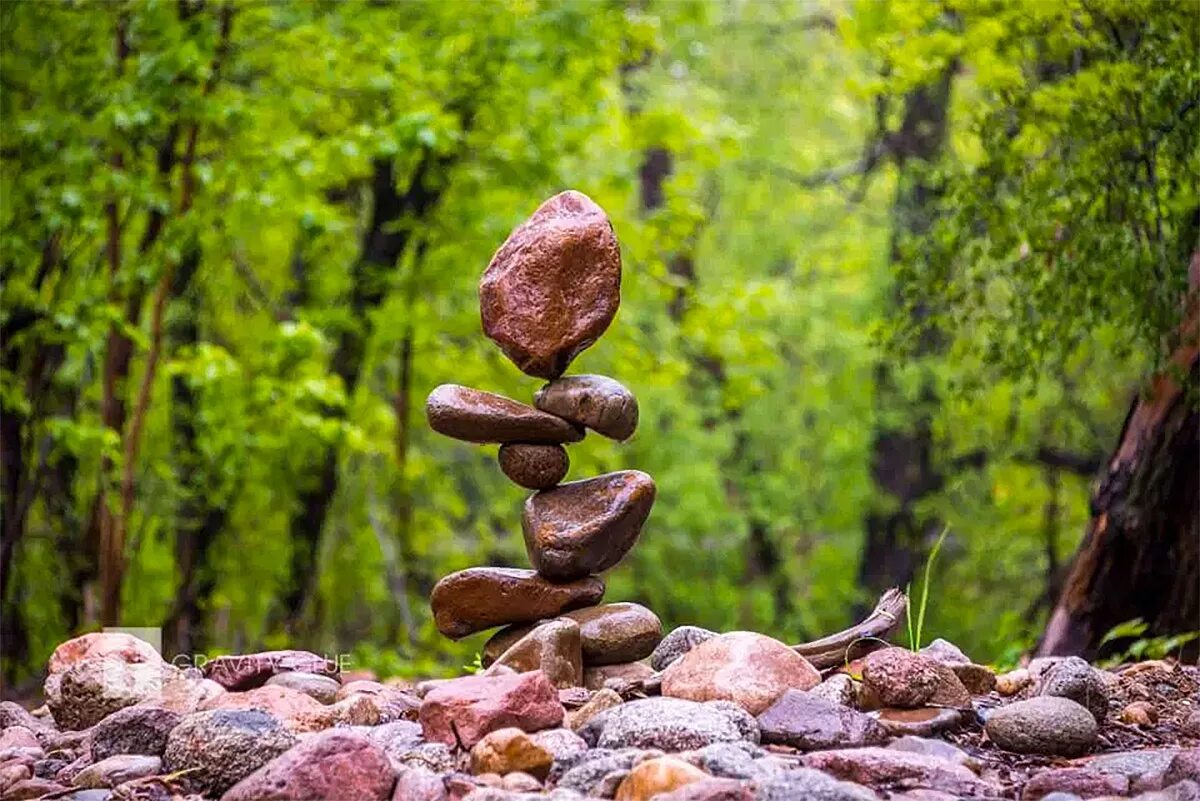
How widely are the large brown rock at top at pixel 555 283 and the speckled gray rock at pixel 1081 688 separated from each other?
1780 mm

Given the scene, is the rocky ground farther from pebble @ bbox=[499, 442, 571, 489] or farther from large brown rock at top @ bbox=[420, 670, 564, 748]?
pebble @ bbox=[499, 442, 571, 489]

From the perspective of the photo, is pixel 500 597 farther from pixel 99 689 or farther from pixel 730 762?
pixel 730 762

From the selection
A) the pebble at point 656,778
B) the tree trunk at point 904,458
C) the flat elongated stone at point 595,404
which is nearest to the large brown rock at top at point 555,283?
the flat elongated stone at point 595,404

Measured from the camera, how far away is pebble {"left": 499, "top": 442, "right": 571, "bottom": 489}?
4703 millimetres

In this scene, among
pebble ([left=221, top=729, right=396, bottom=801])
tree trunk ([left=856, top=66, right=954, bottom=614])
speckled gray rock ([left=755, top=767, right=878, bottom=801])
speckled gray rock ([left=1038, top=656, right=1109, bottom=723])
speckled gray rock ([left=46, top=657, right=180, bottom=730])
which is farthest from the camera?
tree trunk ([left=856, top=66, right=954, bottom=614])

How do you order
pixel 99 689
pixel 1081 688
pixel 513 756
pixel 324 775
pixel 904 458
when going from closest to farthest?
pixel 324 775 → pixel 513 756 → pixel 1081 688 → pixel 99 689 → pixel 904 458

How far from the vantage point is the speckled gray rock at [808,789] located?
116 inches

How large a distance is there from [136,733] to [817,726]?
1.81 meters

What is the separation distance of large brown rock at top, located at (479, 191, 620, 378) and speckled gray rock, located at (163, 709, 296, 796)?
5.23 feet

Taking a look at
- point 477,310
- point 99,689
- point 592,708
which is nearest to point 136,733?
point 99,689

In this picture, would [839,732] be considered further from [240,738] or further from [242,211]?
[242,211]

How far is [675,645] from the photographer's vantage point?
15.0 ft

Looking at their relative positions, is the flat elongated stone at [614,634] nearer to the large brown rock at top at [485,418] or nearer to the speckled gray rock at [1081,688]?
the large brown rock at top at [485,418]

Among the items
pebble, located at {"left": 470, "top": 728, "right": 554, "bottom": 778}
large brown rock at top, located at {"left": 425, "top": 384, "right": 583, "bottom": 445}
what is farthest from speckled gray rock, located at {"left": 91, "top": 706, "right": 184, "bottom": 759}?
large brown rock at top, located at {"left": 425, "top": 384, "right": 583, "bottom": 445}
